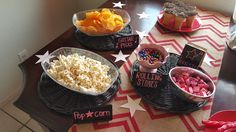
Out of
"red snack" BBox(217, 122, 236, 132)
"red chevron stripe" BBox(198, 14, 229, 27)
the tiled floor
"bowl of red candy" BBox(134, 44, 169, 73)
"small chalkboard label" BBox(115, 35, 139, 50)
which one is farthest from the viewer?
the tiled floor

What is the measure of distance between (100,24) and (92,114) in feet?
1.50

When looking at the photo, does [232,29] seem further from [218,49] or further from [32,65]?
[32,65]

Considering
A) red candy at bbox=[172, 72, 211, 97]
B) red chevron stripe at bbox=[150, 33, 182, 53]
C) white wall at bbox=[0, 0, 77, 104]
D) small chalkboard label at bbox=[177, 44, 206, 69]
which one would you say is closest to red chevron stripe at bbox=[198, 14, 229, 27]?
red chevron stripe at bbox=[150, 33, 182, 53]

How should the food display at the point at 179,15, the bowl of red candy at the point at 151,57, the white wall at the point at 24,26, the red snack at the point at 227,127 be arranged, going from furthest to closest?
1. the white wall at the point at 24,26
2. the food display at the point at 179,15
3. the bowl of red candy at the point at 151,57
4. the red snack at the point at 227,127

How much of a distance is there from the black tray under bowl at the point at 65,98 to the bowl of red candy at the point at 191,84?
22 centimetres

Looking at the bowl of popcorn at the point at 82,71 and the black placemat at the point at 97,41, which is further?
the black placemat at the point at 97,41

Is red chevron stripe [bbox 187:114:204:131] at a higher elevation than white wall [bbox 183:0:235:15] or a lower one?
lower

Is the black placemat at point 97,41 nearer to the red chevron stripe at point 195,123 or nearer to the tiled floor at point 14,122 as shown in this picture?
the red chevron stripe at point 195,123

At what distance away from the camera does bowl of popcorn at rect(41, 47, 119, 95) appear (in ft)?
2.65

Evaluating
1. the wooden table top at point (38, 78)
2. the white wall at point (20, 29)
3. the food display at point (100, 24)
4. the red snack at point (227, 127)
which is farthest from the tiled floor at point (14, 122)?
the red snack at point (227, 127)

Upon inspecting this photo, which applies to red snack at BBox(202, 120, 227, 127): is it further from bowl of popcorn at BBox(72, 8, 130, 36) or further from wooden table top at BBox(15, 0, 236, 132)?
bowl of popcorn at BBox(72, 8, 130, 36)

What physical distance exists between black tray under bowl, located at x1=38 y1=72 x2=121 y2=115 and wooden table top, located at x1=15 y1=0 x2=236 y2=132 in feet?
0.07

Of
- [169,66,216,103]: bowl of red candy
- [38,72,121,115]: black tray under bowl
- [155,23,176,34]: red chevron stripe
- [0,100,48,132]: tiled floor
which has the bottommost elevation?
[0,100,48,132]: tiled floor

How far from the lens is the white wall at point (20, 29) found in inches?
54.4
